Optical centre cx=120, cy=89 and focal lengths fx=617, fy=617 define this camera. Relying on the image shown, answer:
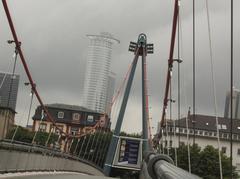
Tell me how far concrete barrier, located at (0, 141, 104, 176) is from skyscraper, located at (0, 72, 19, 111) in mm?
2612

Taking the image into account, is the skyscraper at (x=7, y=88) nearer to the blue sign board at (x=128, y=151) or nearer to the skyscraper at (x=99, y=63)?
the blue sign board at (x=128, y=151)

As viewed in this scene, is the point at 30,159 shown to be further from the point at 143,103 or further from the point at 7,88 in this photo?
the point at 143,103

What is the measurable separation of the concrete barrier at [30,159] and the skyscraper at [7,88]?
8.57ft

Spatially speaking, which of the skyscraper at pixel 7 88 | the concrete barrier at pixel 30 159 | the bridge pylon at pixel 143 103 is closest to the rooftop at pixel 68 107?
the bridge pylon at pixel 143 103

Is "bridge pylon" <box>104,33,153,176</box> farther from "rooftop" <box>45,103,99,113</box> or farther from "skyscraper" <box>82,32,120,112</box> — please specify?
"rooftop" <box>45,103,99,113</box>

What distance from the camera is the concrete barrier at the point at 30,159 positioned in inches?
714

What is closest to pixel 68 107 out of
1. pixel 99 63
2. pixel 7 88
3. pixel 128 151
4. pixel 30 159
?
pixel 99 63

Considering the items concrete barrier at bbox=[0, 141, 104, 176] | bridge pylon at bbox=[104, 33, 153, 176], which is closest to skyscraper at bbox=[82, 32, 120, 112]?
bridge pylon at bbox=[104, 33, 153, 176]

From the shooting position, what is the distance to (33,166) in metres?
24.4

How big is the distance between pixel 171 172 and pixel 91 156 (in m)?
68.2

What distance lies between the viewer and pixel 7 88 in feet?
98.6

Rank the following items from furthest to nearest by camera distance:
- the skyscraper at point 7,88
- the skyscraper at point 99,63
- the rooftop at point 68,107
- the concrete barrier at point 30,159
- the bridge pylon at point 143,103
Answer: the rooftop at point 68,107 < the skyscraper at point 99,63 < the bridge pylon at point 143,103 < the skyscraper at point 7,88 < the concrete barrier at point 30,159

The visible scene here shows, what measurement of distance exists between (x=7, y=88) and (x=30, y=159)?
293 inches

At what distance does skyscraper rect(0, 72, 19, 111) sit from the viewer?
25.5 metres
